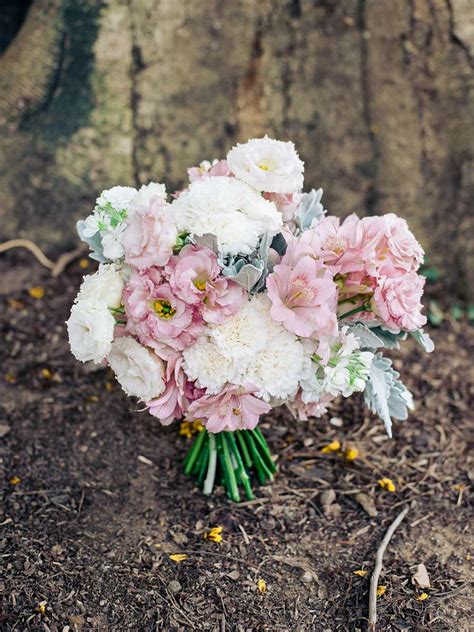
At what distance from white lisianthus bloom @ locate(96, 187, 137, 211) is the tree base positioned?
0.79 m

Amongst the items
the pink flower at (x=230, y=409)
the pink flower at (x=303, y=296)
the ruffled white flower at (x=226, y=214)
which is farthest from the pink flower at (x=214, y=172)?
the pink flower at (x=230, y=409)

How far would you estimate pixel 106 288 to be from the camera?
1904 millimetres

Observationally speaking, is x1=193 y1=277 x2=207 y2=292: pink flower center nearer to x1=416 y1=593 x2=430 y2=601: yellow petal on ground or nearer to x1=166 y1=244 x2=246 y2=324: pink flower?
x1=166 y1=244 x2=246 y2=324: pink flower

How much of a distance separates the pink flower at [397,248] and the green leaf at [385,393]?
321 mm

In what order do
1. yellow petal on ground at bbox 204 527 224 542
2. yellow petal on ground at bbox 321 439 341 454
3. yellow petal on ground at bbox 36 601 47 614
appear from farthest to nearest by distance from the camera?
yellow petal on ground at bbox 321 439 341 454
yellow petal on ground at bbox 204 527 224 542
yellow petal on ground at bbox 36 601 47 614

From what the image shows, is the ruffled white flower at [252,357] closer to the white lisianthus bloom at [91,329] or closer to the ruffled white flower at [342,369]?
the ruffled white flower at [342,369]

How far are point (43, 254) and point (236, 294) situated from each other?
205 centimetres

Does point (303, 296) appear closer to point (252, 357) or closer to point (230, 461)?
point (252, 357)

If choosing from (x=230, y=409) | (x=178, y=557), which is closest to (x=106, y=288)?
(x=230, y=409)

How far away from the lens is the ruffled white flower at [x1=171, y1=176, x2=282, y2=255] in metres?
1.87

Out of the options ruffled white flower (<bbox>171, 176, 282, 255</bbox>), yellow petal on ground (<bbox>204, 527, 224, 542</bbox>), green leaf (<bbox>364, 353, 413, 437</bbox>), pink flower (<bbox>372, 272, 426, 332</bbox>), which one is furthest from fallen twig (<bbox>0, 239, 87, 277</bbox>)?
pink flower (<bbox>372, 272, 426, 332</bbox>)

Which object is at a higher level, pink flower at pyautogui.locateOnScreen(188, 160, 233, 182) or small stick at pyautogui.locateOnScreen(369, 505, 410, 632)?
pink flower at pyautogui.locateOnScreen(188, 160, 233, 182)

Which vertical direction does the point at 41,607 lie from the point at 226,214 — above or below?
below

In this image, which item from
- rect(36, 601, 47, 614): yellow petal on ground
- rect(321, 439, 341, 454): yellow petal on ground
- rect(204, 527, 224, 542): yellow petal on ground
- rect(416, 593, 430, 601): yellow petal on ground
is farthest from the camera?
rect(321, 439, 341, 454): yellow petal on ground
